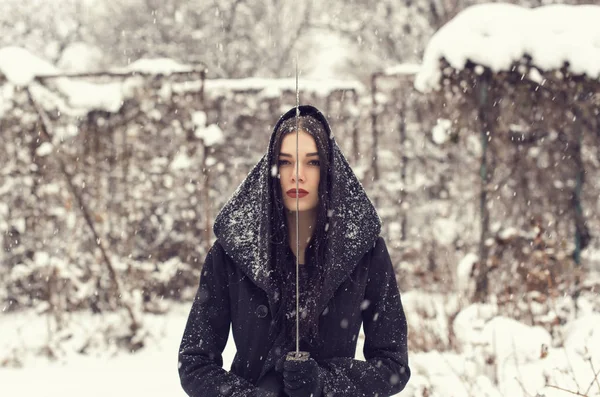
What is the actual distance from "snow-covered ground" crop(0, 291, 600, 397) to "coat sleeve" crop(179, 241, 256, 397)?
6.12 feet

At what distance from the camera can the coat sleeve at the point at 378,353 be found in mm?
1866

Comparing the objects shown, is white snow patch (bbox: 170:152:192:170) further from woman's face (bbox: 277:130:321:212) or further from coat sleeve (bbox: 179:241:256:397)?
woman's face (bbox: 277:130:321:212)

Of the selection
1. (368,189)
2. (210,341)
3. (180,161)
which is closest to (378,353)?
(210,341)

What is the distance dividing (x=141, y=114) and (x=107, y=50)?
12673mm

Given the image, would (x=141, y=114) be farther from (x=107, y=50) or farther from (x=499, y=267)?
(x=107, y=50)

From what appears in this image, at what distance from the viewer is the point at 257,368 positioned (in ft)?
6.57

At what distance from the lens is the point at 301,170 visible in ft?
6.45

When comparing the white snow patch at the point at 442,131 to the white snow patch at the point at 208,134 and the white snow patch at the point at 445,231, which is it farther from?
the white snow patch at the point at 208,134

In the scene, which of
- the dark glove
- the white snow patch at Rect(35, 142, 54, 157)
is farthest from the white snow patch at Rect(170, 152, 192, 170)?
the dark glove

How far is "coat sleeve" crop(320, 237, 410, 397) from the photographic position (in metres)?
1.87

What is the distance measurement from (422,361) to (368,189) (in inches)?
127

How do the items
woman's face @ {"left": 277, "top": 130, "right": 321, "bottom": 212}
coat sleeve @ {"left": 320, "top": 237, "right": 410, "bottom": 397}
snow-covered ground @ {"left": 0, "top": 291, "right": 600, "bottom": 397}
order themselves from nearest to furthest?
1. coat sleeve @ {"left": 320, "top": 237, "right": 410, "bottom": 397}
2. woman's face @ {"left": 277, "top": 130, "right": 321, "bottom": 212}
3. snow-covered ground @ {"left": 0, "top": 291, "right": 600, "bottom": 397}

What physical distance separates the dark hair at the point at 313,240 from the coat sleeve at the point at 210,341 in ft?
0.62

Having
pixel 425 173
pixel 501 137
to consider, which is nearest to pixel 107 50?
pixel 425 173
